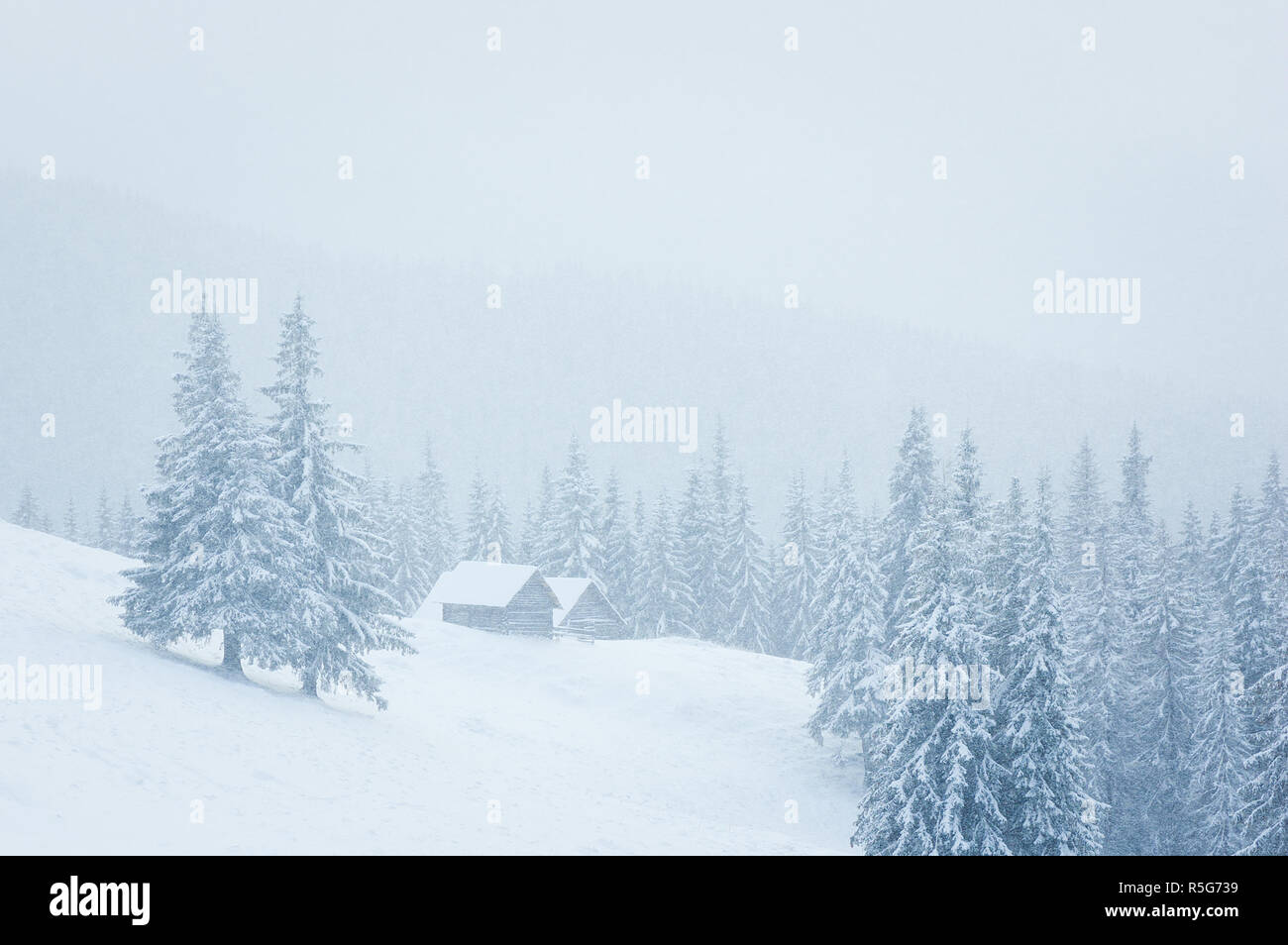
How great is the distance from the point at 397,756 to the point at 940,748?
15.8 metres

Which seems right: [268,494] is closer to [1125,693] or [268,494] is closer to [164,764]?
[164,764]

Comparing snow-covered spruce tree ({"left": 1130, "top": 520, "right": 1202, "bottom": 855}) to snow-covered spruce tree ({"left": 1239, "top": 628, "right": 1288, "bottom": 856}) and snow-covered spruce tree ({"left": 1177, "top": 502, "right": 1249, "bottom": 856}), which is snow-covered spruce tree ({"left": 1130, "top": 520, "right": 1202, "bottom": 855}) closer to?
snow-covered spruce tree ({"left": 1177, "top": 502, "right": 1249, "bottom": 856})

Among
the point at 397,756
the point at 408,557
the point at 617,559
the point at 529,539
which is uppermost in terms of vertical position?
the point at 529,539

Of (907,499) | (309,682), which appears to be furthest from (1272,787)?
(309,682)

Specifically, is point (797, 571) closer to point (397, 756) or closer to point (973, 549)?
point (973, 549)

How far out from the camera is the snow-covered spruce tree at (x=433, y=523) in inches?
3115

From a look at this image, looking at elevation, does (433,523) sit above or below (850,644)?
above

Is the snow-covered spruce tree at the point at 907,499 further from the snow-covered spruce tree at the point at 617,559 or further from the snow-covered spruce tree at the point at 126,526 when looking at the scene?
the snow-covered spruce tree at the point at 126,526

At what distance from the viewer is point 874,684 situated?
133 feet

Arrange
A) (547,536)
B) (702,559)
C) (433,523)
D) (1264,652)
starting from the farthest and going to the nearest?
(433,523) < (702,559) < (547,536) < (1264,652)

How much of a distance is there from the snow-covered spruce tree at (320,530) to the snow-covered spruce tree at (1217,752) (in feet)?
96.2

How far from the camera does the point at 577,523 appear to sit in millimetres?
69812
